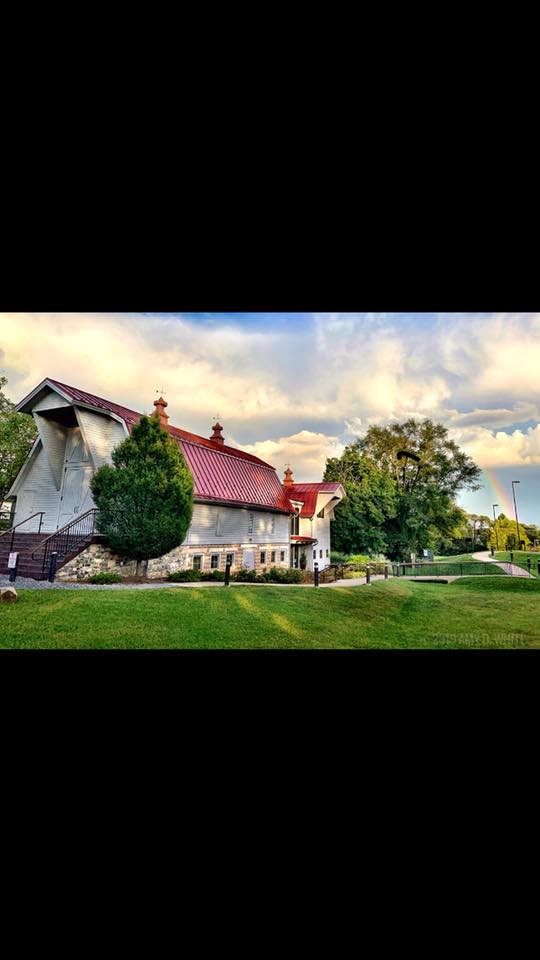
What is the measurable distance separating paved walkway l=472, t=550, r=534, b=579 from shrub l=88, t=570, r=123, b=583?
319 cm

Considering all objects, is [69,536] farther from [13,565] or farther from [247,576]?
[247,576]

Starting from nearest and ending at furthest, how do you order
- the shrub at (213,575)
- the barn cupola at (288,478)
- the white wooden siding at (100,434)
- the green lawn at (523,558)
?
the white wooden siding at (100,434)
the shrub at (213,575)
the green lawn at (523,558)
the barn cupola at (288,478)

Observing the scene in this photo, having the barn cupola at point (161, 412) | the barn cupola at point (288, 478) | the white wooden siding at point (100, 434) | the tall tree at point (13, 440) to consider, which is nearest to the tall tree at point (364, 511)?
the barn cupola at point (288, 478)

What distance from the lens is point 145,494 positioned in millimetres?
3402

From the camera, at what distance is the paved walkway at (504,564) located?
372 centimetres

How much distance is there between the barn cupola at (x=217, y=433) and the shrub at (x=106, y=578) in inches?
55.0

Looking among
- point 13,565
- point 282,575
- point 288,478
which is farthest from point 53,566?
point 288,478

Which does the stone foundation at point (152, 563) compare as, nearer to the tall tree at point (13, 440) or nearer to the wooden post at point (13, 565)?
the wooden post at point (13, 565)
